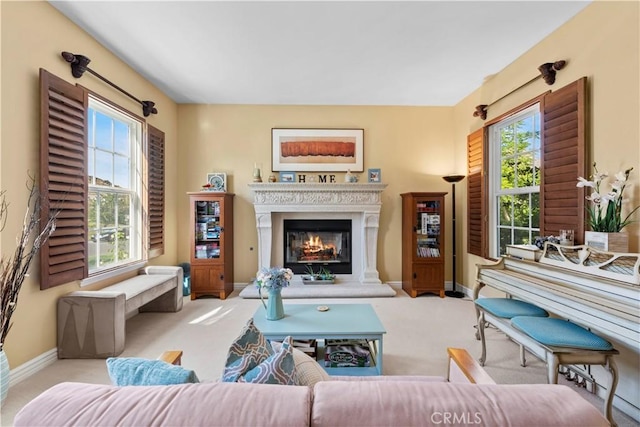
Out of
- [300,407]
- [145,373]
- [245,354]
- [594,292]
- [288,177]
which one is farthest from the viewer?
[288,177]

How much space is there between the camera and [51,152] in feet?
7.46

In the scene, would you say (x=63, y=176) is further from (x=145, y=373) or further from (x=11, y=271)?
(x=145, y=373)

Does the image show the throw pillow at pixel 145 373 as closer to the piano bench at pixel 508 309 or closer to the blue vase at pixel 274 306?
the blue vase at pixel 274 306

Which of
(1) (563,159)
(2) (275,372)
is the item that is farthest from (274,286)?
(1) (563,159)

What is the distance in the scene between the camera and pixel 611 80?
210cm

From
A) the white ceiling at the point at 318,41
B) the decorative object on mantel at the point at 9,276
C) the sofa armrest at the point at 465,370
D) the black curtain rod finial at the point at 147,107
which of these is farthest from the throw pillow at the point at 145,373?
the black curtain rod finial at the point at 147,107

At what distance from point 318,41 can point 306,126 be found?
1705mm

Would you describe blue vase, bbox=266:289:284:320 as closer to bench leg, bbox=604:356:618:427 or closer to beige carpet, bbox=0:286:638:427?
beige carpet, bbox=0:286:638:427

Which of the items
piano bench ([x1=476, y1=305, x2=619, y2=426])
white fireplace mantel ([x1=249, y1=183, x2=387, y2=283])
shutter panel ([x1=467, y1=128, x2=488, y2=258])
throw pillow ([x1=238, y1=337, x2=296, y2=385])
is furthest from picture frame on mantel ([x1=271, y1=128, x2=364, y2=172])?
throw pillow ([x1=238, y1=337, x2=296, y2=385])

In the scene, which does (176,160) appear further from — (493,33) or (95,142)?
(493,33)

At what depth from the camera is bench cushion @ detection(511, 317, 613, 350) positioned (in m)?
1.61

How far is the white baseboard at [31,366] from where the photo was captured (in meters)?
2.01

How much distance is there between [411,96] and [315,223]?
7.70 ft

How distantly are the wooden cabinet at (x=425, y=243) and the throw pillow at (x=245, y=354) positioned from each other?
3347mm
